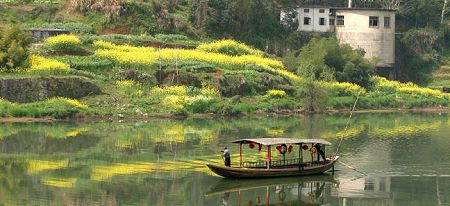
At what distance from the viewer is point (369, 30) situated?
300 ft

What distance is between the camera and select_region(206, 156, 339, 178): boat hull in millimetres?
39478

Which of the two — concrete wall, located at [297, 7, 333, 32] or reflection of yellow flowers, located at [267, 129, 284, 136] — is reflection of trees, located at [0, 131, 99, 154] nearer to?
reflection of yellow flowers, located at [267, 129, 284, 136]

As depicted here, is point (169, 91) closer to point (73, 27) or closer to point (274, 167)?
point (73, 27)

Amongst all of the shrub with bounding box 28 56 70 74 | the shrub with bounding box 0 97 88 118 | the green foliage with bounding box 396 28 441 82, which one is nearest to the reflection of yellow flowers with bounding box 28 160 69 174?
the shrub with bounding box 0 97 88 118

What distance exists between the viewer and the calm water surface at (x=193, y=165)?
36625 millimetres

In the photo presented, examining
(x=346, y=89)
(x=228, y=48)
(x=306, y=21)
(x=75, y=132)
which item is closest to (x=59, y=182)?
(x=75, y=132)

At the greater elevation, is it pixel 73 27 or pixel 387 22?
pixel 73 27

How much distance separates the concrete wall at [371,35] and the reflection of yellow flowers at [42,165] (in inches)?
2036

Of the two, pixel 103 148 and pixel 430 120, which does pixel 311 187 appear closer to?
pixel 103 148

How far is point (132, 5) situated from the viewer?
273 feet

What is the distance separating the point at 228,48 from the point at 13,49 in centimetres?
2174

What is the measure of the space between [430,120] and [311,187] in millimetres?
33439

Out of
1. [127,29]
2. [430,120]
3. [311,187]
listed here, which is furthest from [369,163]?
[127,29]

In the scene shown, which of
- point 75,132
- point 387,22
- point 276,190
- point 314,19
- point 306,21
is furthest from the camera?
point 306,21
